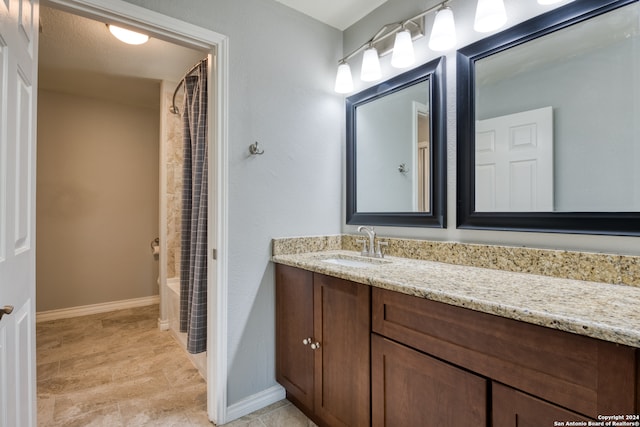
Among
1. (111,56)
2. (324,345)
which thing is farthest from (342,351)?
(111,56)

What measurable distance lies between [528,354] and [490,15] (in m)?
1.32

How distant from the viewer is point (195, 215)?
211 centimetres

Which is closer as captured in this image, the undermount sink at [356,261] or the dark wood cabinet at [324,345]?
the dark wood cabinet at [324,345]

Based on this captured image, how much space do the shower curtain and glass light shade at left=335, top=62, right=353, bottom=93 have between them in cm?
84

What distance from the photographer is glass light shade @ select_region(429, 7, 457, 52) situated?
58.8 inches

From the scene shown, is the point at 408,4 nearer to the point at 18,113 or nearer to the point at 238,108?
the point at 238,108

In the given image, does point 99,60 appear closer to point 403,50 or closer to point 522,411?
point 403,50

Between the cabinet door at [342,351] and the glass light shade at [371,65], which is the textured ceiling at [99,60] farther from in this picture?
the cabinet door at [342,351]

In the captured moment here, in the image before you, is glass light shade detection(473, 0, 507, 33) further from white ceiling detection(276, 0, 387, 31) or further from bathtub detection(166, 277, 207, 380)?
bathtub detection(166, 277, 207, 380)

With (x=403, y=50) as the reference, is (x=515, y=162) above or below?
below

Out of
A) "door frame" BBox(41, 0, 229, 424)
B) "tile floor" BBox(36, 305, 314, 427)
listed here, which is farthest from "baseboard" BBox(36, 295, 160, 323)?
"door frame" BBox(41, 0, 229, 424)

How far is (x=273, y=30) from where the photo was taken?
187cm

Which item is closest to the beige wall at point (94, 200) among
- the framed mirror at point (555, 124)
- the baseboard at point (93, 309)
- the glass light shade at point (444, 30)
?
Answer: the baseboard at point (93, 309)

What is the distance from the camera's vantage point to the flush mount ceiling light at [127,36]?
2.06 m
